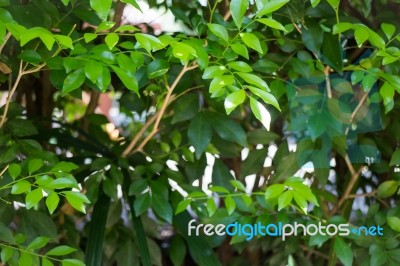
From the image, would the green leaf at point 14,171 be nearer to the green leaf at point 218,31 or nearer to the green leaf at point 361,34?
the green leaf at point 218,31

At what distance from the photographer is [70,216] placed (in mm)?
1672

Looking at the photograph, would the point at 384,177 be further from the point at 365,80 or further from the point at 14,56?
the point at 14,56

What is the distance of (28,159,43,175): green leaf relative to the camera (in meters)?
1.28

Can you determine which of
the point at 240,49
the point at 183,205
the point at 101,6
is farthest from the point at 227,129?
the point at 101,6

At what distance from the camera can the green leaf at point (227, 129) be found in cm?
147

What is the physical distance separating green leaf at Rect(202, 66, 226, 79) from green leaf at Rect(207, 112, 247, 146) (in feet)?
1.13

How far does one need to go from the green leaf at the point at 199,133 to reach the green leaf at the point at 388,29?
418mm

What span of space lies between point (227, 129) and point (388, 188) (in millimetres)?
398

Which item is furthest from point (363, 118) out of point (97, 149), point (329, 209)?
point (97, 149)

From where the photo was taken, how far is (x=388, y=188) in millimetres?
1539

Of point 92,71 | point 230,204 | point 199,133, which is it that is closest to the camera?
point 92,71

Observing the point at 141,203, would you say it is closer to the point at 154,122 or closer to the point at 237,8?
the point at 154,122

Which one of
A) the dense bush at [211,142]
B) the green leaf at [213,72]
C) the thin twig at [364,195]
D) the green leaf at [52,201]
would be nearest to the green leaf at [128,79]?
the dense bush at [211,142]

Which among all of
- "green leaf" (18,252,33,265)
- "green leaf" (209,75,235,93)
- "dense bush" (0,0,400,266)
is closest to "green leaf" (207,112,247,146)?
"dense bush" (0,0,400,266)
